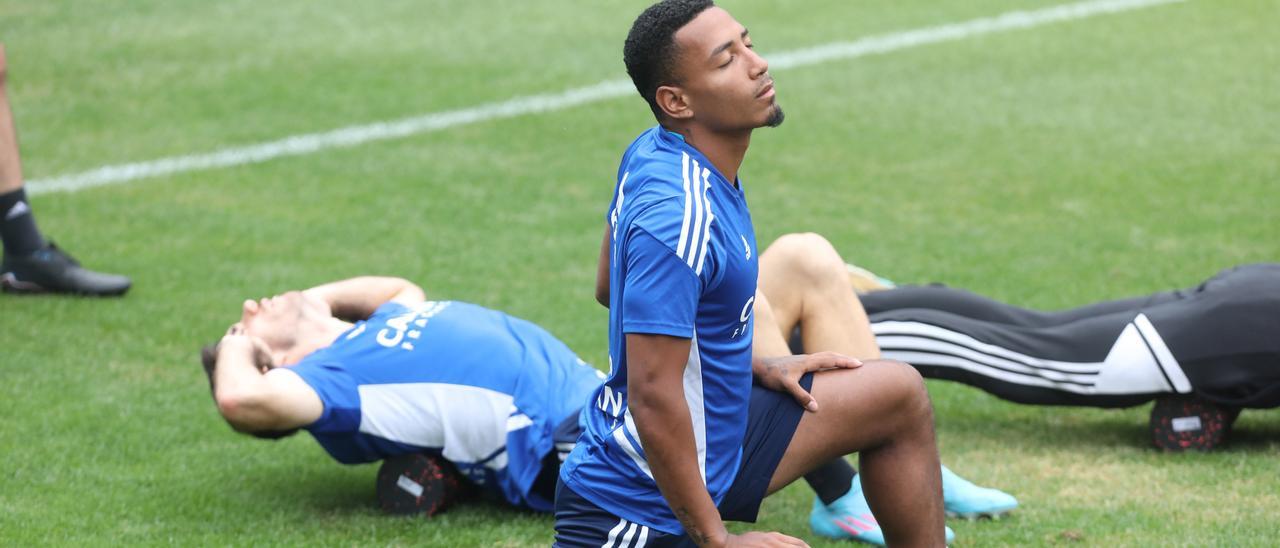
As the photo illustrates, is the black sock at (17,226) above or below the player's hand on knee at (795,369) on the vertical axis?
below

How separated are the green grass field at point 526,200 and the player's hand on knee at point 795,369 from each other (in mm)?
905

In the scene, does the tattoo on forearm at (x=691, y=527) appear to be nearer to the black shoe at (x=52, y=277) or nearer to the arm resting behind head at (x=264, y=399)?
the arm resting behind head at (x=264, y=399)

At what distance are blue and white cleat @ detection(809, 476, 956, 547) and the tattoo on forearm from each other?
1.16 m

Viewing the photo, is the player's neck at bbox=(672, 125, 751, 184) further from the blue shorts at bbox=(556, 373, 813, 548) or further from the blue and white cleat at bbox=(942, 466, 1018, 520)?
the blue and white cleat at bbox=(942, 466, 1018, 520)

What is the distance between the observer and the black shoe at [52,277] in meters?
6.71

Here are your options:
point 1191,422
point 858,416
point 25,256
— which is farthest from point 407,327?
point 25,256

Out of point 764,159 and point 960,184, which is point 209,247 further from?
point 960,184

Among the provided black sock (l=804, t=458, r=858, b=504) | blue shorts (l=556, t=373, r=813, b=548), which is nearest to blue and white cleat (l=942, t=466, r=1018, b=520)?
black sock (l=804, t=458, r=858, b=504)

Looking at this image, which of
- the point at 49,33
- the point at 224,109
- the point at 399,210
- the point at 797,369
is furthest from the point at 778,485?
the point at 49,33

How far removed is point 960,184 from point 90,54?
598cm

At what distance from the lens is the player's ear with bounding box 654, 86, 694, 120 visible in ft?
10.8

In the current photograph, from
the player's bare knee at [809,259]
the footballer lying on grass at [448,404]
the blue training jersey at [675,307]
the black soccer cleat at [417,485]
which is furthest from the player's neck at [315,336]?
the blue training jersey at [675,307]

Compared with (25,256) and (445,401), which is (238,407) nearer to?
(445,401)

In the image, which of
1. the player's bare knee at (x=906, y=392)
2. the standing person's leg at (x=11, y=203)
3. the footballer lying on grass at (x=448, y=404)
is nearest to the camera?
the player's bare knee at (x=906, y=392)
